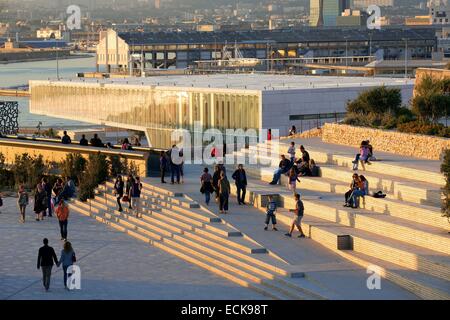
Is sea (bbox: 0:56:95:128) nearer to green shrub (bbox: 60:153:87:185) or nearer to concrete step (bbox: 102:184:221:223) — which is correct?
green shrub (bbox: 60:153:87:185)

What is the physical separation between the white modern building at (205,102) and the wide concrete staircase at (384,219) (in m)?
14.2

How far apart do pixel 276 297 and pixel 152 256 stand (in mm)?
3717

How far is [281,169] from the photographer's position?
76.1 ft

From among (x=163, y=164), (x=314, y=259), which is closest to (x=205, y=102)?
(x=163, y=164)

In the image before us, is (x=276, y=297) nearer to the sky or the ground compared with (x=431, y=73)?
nearer to the ground

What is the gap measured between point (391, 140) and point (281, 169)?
8.87ft

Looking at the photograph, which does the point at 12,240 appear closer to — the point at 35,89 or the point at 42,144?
the point at 42,144

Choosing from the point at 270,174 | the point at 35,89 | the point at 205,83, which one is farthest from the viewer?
the point at 35,89

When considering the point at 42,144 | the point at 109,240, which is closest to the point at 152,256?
the point at 109,240

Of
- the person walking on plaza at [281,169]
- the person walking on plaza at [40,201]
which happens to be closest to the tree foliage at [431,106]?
the person walking on plaza at [281,169]

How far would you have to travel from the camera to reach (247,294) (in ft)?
55.2

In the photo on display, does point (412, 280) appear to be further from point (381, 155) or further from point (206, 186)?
point (381, 155)

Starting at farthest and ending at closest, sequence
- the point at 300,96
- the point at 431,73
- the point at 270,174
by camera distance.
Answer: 1. the point at 300,96
2. the point at 431,73
3. the point at 270,174
